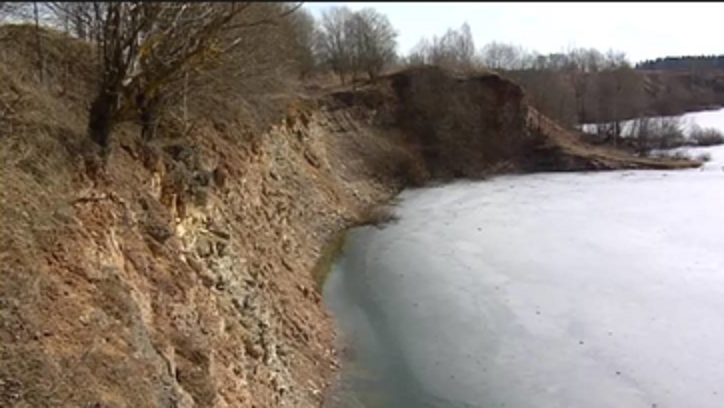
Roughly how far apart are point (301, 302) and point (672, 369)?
716 cm

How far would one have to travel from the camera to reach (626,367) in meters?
11.4

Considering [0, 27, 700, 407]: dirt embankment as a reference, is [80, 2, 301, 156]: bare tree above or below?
above

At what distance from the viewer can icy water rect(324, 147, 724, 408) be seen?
1104 cm

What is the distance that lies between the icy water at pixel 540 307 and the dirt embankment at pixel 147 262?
1387 millimetres

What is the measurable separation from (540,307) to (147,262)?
29.5ft

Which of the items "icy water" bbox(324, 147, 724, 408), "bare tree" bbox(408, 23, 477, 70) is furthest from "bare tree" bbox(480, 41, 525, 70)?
"icy water" bbox(324, 147, 724, 408)

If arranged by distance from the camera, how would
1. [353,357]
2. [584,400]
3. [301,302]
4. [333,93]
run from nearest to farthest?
[584,400] → [353,357] → [301,302] → [333,93]

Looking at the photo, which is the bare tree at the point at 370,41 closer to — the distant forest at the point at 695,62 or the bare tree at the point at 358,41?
the bare tree at the point at 358,41

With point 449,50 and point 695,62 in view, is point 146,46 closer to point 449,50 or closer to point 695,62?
point 695,62

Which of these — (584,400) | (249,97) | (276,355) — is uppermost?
(249,97)

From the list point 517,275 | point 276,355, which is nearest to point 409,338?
point 276,355

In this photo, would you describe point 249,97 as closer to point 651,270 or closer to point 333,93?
point 651,270

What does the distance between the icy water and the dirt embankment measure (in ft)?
4.55

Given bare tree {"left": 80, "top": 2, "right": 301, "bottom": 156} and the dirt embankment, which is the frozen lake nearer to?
the dirt embankment
